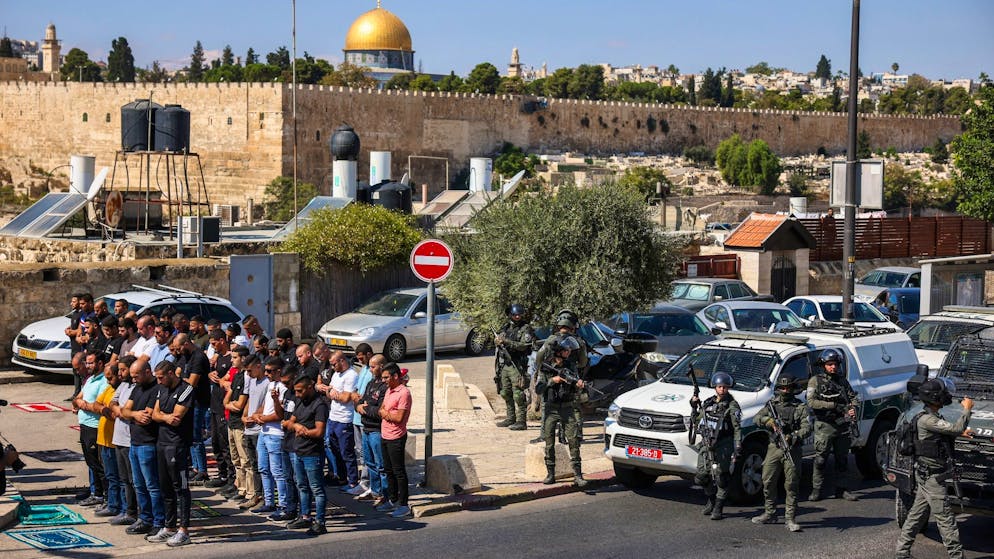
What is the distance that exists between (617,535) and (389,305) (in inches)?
423

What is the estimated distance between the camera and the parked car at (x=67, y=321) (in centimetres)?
1530

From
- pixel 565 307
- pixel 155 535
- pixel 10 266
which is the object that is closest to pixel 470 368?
pixel 565 307

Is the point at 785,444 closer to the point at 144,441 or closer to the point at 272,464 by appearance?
the point at 272,464

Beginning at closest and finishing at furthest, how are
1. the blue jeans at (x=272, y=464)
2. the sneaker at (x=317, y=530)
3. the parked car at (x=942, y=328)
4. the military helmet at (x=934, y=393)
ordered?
the military helmet at (x=934, y=393) < the sneaker at (x=317, y=530) < the blue jeans at (x=272, y=464) < the parked car at (x=942, y=328)

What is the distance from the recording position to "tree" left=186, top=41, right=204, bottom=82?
124081 millimetres

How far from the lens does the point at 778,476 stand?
10.1 metres

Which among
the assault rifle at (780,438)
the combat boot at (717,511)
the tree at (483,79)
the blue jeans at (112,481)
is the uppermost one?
the tree at (483,79)

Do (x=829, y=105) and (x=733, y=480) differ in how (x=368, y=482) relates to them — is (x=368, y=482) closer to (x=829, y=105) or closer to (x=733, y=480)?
(x=733, y=480)

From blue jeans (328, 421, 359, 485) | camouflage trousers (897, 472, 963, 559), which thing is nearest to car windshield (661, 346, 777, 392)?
camouflage trousers (897, 472, 963, 559)

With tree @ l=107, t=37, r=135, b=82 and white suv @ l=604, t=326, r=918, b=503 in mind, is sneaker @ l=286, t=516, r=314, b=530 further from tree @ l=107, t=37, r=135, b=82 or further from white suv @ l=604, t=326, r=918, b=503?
tree @ l=107, t=37, r=135, b=82

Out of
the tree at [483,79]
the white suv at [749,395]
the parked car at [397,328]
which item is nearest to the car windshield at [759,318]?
the parked car at [397,328]

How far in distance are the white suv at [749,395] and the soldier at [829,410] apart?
333mm

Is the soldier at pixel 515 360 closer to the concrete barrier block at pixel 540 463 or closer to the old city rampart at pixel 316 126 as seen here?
the concrete barrier block at pixel 540 463

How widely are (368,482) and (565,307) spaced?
14.8ft
